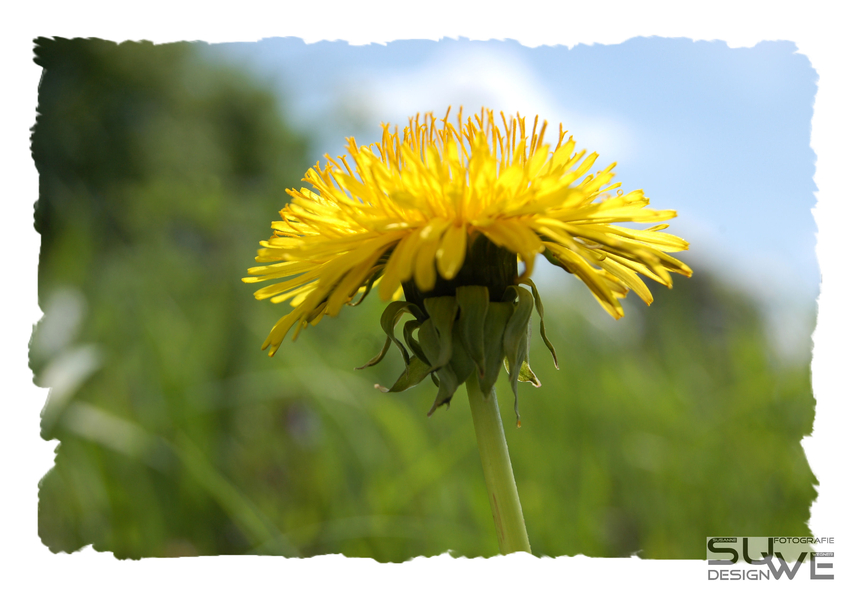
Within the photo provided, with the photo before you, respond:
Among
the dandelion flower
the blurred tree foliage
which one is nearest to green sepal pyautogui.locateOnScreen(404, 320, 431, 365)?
the dandelion flower

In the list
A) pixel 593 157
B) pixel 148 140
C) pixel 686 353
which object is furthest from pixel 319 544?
pixel 148 140

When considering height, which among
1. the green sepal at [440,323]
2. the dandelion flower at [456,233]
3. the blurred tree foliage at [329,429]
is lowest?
the blurred tree foliage at [329,429]

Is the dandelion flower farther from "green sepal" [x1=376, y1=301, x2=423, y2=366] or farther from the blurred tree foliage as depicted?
the blurred tree foliage

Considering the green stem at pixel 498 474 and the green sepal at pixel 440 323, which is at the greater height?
the green sepal at pixel 440 323

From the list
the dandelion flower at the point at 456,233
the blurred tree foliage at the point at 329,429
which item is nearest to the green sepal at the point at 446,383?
the dandelion flower at the point at 456,233

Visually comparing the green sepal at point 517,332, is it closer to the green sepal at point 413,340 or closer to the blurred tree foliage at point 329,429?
the green sepal at point 413,340

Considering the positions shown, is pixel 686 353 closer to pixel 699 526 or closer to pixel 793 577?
pixel 699 526

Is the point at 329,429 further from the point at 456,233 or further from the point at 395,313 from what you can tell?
the point at 456,233

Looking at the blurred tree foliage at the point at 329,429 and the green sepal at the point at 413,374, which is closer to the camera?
the green sepal at the point at 413,374
